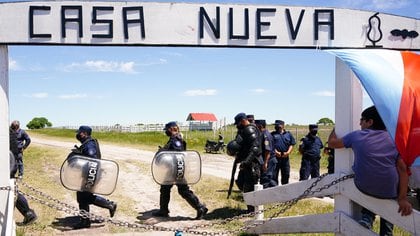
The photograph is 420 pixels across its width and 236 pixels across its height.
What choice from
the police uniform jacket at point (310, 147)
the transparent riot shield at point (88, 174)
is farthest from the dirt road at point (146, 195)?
the police uniform jacket at point (310, 147)

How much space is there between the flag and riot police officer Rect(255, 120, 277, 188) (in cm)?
485

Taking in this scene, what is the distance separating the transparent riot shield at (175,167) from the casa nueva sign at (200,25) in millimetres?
2654

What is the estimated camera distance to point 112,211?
7668mm

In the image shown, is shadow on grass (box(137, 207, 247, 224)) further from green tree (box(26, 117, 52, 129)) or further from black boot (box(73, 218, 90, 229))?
green tree (box(26, 117, 52, 129))

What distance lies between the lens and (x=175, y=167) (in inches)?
282

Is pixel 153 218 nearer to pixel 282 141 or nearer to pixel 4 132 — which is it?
pixel 4 132

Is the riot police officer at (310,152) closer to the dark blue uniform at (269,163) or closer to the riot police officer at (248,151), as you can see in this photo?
the dark blue uniform at (269,163)

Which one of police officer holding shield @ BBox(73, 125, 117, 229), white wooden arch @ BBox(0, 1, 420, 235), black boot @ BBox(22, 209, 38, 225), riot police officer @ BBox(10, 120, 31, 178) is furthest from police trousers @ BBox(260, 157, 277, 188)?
riot police officer @ BBox(10, 120, 31, 178)

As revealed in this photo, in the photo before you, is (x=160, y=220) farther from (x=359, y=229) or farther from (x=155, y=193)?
(x=359, y=229)

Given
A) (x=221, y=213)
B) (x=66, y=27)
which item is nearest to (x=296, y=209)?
(x=221, y=213)

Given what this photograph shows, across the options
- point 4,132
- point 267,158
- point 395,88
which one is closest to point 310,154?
point 267,158

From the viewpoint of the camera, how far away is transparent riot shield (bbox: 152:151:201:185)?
281 inches

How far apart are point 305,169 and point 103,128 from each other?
184ft

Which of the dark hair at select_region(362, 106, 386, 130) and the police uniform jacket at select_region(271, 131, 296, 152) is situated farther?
the police uniform jacket at select_region(271, 131, 296, 152)
